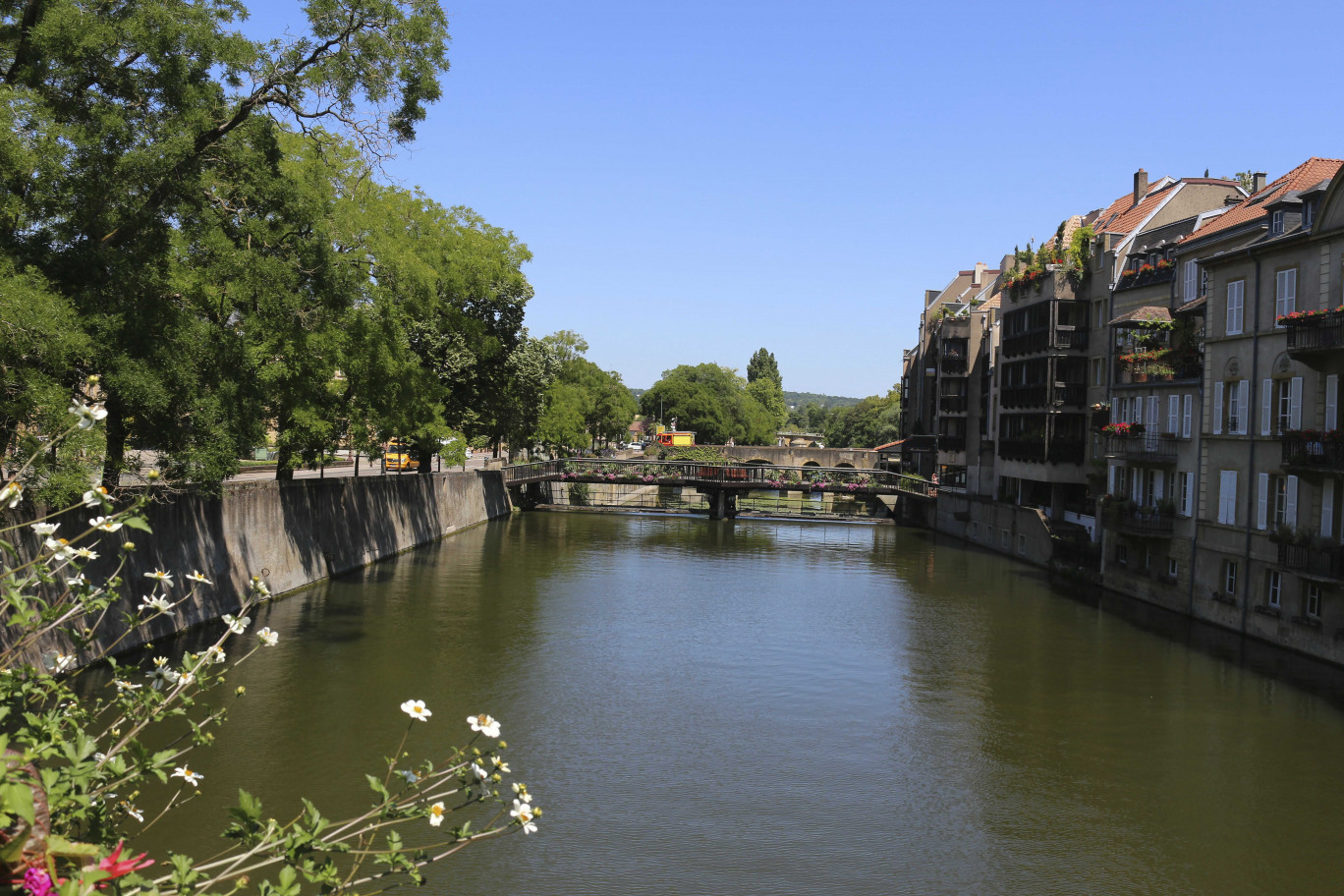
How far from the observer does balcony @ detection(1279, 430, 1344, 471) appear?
2561 centimetres

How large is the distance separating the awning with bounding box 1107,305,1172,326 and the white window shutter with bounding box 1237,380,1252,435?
226 inches

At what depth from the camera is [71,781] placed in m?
4.96

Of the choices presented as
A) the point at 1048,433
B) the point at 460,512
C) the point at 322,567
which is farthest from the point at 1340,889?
the point at 460,512

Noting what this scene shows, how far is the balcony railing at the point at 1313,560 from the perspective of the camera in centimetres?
2578

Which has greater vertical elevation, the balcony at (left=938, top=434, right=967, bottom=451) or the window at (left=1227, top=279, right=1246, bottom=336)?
the window at (left=1227, top=279, right=1246, bottom=336)

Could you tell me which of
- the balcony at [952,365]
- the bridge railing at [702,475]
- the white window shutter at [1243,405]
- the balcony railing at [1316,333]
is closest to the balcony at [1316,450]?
the balcony railing at [1316,333]

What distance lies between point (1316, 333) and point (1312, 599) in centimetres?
726

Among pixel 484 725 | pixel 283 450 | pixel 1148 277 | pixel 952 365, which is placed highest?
pixel 1148 277

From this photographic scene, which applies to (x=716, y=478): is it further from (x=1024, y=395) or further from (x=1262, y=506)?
(x=1262, y=506)

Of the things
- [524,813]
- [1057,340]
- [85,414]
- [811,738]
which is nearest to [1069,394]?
[1057,340]

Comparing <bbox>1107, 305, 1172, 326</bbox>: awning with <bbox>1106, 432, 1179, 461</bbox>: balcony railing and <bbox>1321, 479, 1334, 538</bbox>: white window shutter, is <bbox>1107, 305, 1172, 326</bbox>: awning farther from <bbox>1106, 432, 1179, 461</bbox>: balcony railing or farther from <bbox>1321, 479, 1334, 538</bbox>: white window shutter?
<bbox>1321, 479, 1334, 538</bbox>: white window shutter

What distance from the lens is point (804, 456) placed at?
3856 inches

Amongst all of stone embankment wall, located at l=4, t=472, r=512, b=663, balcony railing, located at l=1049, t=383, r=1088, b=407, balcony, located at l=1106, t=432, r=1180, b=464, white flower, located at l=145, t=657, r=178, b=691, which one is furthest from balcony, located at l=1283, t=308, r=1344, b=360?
white flower, located at l=145, t=657, r=178, b=691

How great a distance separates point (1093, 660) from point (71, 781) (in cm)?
2792
